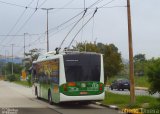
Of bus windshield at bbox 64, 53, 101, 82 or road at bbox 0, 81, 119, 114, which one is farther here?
bus windshield at bbox 64, 53, 101, 82

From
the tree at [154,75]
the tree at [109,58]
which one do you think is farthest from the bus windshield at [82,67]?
the tree at [109,58]

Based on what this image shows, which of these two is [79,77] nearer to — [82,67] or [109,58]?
[82,67]

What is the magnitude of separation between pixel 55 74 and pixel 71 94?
75.1 inches

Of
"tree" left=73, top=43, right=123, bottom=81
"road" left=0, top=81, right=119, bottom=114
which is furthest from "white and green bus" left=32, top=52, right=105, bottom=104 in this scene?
"tree" left=73, top=43, right=123, bottom=81

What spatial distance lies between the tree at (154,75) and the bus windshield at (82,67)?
5.16 metres

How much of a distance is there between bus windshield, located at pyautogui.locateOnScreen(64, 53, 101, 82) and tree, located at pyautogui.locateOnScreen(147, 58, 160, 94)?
5.16m

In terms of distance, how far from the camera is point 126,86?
5575cm

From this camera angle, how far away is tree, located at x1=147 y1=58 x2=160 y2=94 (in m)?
19.1

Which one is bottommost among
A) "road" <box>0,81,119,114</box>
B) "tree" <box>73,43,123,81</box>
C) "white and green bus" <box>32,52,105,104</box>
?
"road" <box>0,81,119,114</box>

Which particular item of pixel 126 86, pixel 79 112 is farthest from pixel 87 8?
pixel 126 86

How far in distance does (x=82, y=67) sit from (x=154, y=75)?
5.80 metres

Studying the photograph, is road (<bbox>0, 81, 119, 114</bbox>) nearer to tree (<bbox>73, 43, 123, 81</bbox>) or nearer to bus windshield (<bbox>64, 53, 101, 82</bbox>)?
bus windshield (<bbox>64, 53, 101, 82</bbox>)

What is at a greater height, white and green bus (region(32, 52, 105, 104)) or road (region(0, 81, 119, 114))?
white and green bus (region(32, 52, 105, 104))

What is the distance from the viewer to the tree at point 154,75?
754 inches
